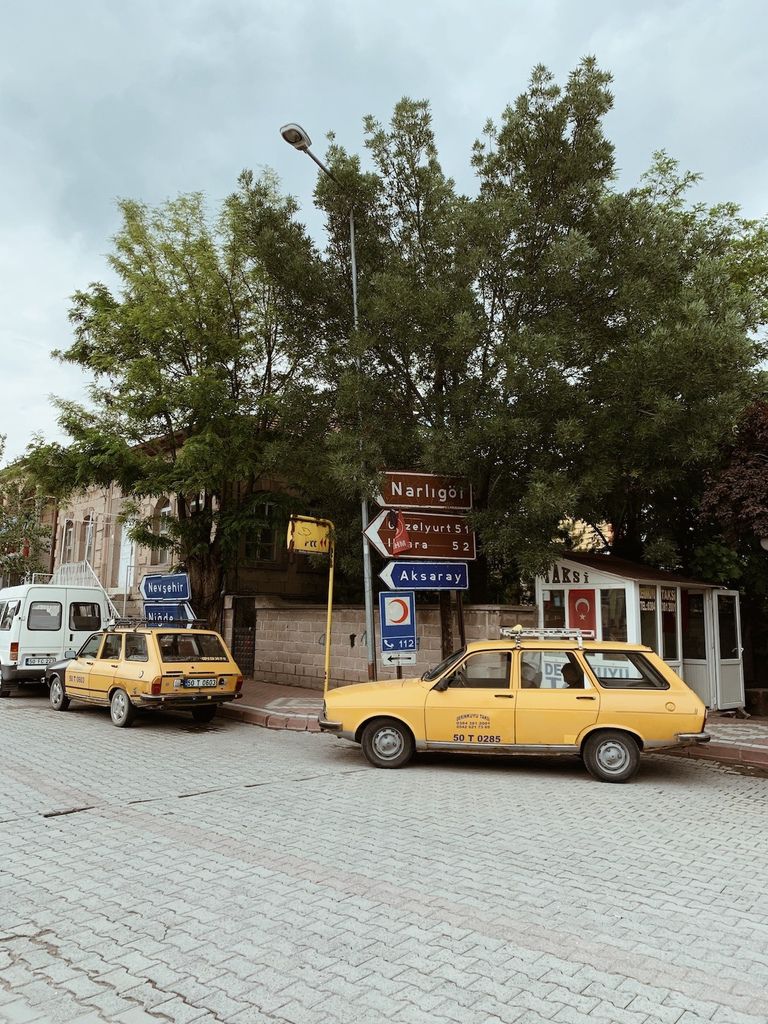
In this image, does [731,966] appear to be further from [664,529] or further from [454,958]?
[664,529]

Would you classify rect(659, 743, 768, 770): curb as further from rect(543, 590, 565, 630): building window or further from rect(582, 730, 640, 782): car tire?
rect(543, 590, 565, 630): building window

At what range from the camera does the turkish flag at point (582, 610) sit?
12461mm

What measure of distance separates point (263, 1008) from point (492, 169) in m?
13.5

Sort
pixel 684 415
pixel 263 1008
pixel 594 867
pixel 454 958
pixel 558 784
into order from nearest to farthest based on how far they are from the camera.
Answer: pixel 263 1008
pixel 454 958
pixel 594 867
pixel 558 784
pixel 684 415

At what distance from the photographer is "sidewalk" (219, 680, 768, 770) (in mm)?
9922

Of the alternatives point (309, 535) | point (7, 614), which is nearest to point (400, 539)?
point (309, 535)

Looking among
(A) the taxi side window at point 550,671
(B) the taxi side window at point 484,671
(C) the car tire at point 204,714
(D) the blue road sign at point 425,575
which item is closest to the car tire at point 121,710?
(C) the car tire at point 204,714

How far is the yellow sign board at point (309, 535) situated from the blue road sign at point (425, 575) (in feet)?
5.79

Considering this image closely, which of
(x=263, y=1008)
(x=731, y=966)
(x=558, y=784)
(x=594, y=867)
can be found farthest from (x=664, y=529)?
(x=263, y=1008)

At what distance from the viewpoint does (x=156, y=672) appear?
1143cm

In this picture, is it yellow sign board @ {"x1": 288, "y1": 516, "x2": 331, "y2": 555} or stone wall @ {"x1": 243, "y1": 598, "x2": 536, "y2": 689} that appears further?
stone wall @ {"x1": 243, "y1": 598, "x2": 536, "y2": 689}

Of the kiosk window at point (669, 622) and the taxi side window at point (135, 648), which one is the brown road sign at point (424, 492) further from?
the taxi side window at point (135, 648)

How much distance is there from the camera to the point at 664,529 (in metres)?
15.4

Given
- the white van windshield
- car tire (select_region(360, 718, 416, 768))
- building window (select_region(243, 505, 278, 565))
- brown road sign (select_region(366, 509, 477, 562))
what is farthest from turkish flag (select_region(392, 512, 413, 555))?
the white van windshield
